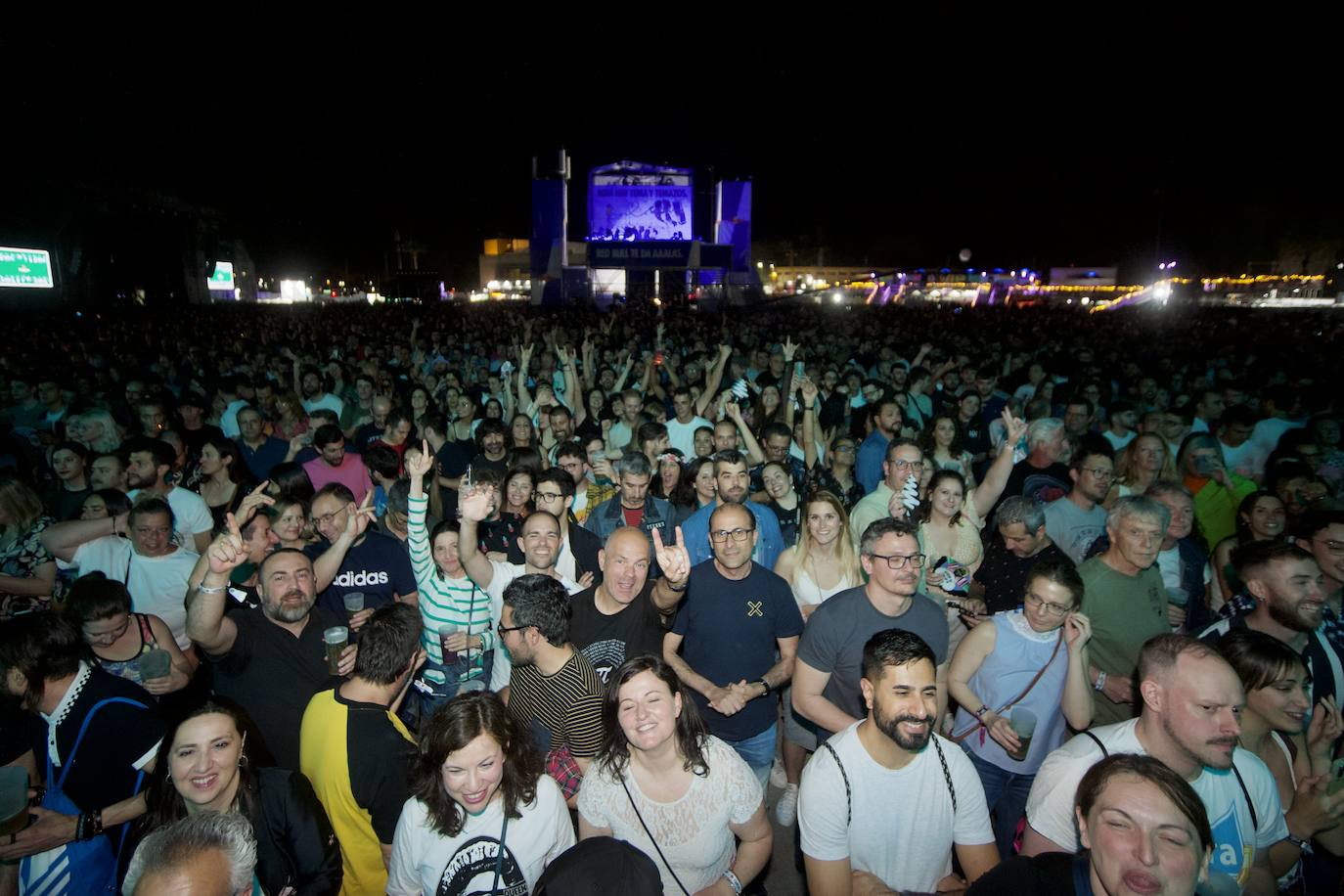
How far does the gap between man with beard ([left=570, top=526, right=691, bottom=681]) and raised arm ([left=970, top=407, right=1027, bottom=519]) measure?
8.74 feet

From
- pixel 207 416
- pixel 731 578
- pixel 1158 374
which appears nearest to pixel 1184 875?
pixel 731 578

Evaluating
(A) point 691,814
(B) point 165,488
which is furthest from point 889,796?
(B) point 165,488

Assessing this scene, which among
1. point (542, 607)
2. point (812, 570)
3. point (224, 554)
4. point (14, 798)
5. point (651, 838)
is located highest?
point (224, 554)

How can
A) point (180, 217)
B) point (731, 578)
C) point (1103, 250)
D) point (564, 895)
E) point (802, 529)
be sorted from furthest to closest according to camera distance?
1. point (1103, 250)
2. point (180, 217)
3. point (802, 529)
4. point (731, 578)
5. point (564, 895)

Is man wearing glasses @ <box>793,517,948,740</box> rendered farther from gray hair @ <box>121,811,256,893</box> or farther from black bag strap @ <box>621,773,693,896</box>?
gray hair @ <box>121,811,256,893</box>

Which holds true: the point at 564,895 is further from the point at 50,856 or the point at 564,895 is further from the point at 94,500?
the point at 94,500

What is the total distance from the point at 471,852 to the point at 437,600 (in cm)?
169

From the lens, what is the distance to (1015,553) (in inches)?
150

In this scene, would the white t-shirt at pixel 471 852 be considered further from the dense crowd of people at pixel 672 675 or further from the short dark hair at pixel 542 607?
the short dark hair at pixel 542 607

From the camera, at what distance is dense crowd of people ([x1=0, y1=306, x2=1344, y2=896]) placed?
2.16m

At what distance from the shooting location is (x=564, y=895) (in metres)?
1.51

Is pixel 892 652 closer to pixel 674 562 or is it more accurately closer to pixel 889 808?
pixel 889 808

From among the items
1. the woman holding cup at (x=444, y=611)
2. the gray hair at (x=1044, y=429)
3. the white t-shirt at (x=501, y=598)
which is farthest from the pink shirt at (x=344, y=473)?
the gray hair at (x=1044, y=429)

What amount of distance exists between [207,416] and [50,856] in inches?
273
